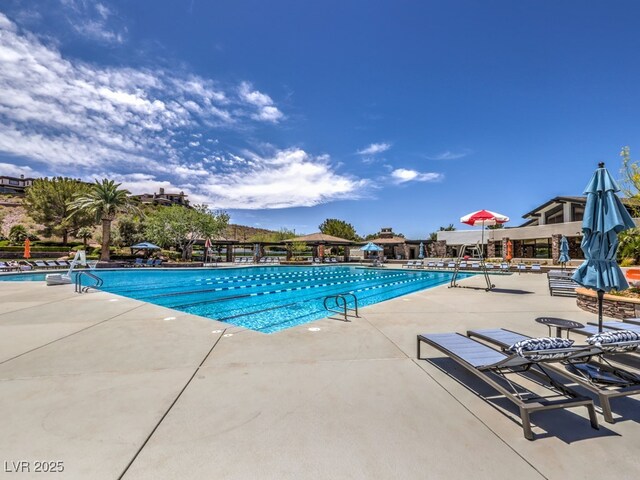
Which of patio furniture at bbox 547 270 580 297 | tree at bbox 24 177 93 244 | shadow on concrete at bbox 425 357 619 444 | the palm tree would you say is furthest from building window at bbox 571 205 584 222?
tree at bbox 24 177 93 244

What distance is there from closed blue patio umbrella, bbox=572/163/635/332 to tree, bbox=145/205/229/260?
30.5m

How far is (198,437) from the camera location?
7.32ft

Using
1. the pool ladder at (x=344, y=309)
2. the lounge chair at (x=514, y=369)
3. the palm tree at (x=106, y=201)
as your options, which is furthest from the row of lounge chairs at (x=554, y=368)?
the palm tree at (x=106, y=201)

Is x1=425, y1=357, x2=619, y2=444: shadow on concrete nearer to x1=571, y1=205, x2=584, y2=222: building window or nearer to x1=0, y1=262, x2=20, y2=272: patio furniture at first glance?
x1=0, y1=262, x2=20, y2=272: patio furniture

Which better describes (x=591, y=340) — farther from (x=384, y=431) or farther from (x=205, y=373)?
(x=205, y=373)

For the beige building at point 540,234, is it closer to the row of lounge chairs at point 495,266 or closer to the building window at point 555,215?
the building window at point 555,215

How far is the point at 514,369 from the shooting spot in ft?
9.86

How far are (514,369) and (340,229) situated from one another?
164 ft

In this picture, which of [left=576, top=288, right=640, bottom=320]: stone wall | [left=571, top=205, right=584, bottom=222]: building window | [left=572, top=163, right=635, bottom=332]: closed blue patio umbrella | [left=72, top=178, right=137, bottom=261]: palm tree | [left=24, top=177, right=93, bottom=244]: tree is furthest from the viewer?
[left=24, top=177, right=93, bottom=244]: tree

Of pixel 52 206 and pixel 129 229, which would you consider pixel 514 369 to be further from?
pixel 52 206

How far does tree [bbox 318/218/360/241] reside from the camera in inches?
2073

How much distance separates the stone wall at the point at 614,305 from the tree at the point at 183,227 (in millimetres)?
29848

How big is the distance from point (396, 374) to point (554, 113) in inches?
734

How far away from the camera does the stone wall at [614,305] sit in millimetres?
5973
